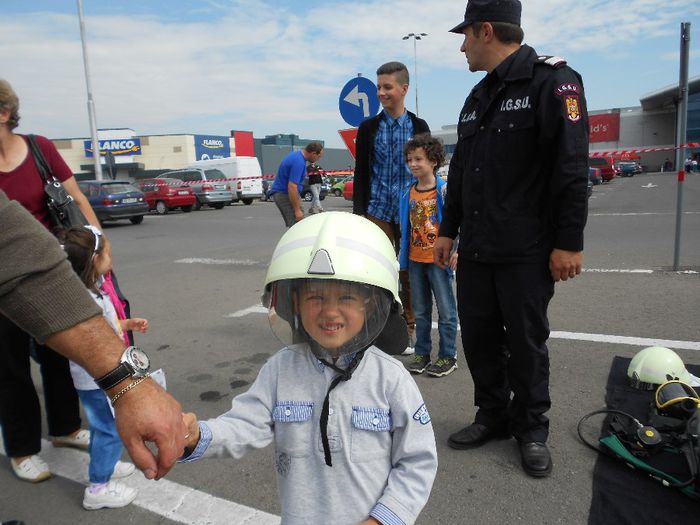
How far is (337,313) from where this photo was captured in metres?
1.48

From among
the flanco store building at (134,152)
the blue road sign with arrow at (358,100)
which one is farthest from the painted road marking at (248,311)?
the flanco store building at (134,152)

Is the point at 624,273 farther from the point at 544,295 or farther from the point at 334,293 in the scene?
the point at 334,293

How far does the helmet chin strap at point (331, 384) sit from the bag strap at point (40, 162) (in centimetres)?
227

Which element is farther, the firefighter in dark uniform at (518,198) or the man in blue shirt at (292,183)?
the man in blue shirt at (292,183)

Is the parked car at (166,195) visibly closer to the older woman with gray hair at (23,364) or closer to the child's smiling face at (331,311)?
the older woman with gray hair at (23,364)

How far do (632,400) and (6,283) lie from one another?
11.2 feet

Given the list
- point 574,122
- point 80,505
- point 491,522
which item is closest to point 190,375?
point 80,505

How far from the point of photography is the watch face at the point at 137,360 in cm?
135

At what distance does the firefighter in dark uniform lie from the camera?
2.40 m

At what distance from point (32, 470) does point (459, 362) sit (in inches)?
116

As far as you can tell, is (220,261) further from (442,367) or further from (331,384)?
(331,384)

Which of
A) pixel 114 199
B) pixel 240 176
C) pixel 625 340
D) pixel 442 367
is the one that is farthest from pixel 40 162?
pixel 240 176

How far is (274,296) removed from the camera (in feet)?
5.35

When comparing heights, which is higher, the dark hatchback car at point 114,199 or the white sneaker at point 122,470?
the dark hatchback car at point 114,199
